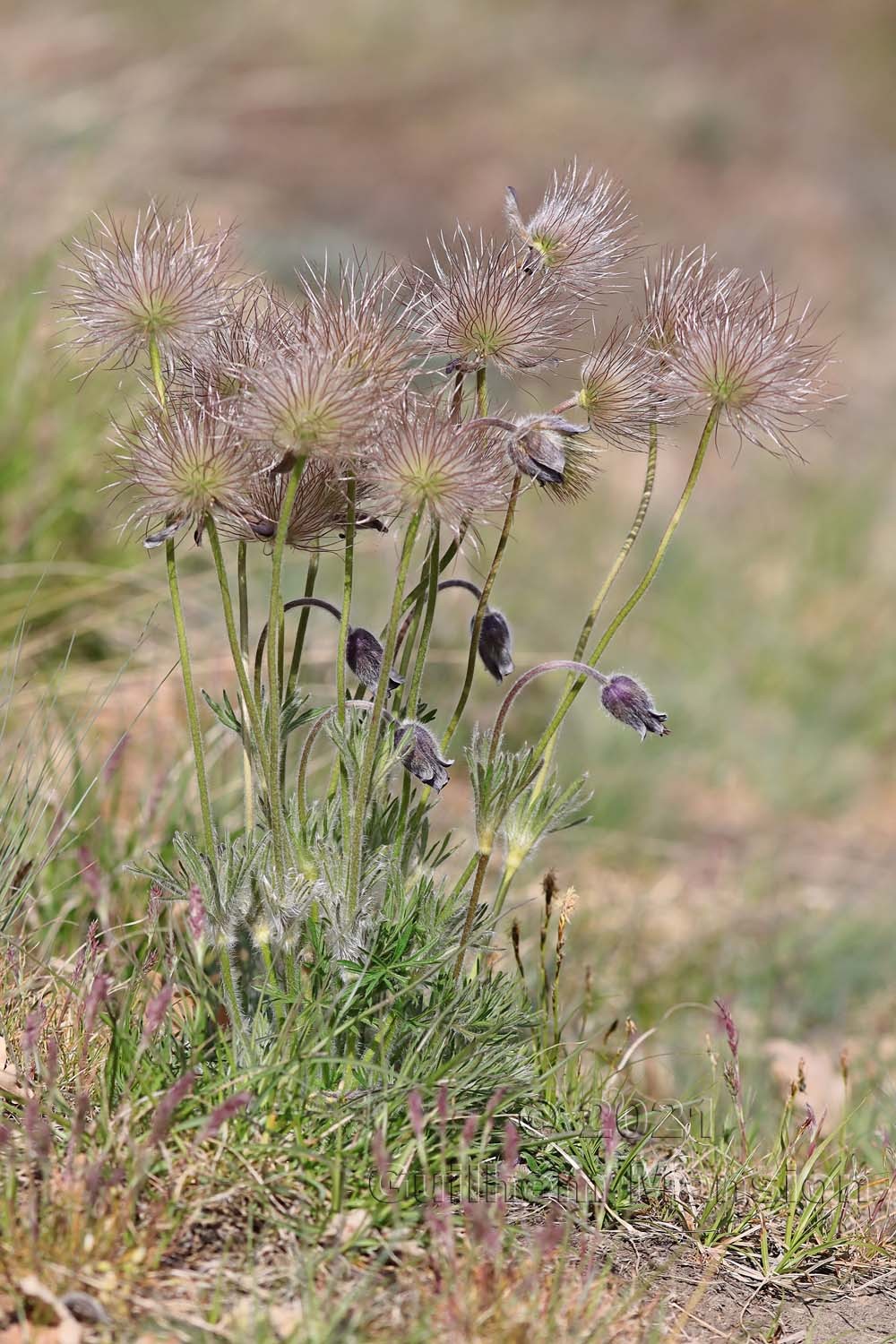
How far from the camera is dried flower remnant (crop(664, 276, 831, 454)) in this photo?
1841 mm

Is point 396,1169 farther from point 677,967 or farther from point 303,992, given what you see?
point 677,967

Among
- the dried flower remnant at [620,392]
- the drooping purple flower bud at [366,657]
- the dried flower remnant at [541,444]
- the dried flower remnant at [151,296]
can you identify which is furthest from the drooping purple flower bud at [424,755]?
the dried flower remnant at [151,296]

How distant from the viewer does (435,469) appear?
1712 millimetres

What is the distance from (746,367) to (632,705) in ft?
1.63

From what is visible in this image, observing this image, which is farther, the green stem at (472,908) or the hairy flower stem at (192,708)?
the green stem at (472,908)

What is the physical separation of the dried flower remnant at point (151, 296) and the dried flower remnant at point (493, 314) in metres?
0.30

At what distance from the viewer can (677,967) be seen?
398 centimetres

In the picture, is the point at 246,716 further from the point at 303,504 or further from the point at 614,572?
the point at 614,572

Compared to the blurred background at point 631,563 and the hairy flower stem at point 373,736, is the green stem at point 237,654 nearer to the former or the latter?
the hairy flower stem at point 373,736

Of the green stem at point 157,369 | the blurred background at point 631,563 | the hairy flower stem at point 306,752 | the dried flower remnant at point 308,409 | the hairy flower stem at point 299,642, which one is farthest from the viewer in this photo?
the blurred background at point 631,563

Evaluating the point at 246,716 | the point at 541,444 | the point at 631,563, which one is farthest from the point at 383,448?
the point at 631,563

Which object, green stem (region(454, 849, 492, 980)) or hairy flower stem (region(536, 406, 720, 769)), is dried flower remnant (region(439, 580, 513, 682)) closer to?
hairy flower stem (region(536, 406, 720, 769))

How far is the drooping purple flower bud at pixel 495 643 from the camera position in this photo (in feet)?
6.77

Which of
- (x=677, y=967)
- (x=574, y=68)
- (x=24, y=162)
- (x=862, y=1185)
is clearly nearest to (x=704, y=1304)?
(x=862, y=1185)
